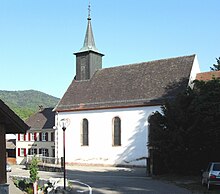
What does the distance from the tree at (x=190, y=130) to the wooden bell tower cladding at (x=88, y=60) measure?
20.0 m

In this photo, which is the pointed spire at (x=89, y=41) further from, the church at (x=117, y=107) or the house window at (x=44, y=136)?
the house window at (x=44, y=136)

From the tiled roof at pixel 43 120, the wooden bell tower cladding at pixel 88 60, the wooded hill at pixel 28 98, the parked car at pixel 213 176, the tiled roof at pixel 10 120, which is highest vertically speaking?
the wooded hill at pixel 28 98

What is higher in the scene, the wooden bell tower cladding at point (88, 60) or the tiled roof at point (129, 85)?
the wooden bell tower cladding at point (88, 60)

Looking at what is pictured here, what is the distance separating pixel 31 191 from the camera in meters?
19.1

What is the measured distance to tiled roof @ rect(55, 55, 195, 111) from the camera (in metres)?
36.9

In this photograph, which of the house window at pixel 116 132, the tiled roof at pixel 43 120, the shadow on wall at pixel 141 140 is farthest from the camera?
the tiled roof at pixel 43 120

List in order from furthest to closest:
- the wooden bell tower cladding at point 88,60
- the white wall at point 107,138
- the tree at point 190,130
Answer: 1. the wooden bell tower cladding at point 88,60
2. the white wall at point 107,138
3. the tree at point 190,130

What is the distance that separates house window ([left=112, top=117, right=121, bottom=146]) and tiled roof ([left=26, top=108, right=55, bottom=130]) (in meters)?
14.0

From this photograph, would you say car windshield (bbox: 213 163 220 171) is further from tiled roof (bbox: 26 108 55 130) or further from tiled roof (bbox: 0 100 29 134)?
tiled roof (bbox: 26 108 55 130)

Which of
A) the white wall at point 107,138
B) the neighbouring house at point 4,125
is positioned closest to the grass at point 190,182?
the white wall at point 107,138

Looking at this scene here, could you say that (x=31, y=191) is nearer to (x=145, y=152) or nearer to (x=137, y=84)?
(x=145, y=152)

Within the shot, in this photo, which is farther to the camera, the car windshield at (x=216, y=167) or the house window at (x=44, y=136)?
the house window at (x=44, y=136)

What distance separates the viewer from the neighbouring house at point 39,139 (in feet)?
160

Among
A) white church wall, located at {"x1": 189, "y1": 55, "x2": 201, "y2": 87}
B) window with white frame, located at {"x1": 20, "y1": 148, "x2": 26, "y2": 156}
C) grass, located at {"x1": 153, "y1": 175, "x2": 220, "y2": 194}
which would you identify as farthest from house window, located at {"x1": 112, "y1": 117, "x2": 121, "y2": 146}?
window with white frame, located at {"x1": 20, "y1": 148, "x2": 26, "y2": 156}
